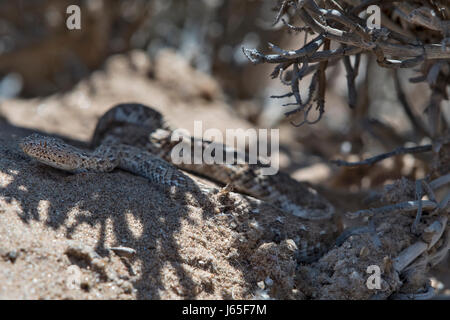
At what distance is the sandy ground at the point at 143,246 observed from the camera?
10.2ft

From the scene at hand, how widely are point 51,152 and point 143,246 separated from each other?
4.19 ft

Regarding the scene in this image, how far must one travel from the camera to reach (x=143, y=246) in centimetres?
353

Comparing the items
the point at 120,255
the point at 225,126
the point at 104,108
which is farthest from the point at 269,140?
the point at 120,255

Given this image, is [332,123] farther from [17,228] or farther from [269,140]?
[17,228]

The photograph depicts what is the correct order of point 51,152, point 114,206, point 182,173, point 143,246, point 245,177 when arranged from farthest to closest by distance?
point 245,177 → point 182,173 → point 51,152 → point 114,206 → point 143,246

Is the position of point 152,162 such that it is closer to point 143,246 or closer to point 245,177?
point 245,177

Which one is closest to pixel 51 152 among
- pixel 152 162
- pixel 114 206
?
pixel 114 206

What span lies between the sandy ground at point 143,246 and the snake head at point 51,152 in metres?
0.11

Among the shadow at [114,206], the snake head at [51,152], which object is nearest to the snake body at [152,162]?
the snake head at [51,152]

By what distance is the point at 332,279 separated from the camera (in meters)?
3.70

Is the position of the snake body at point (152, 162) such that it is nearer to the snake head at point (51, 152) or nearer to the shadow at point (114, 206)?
the snake head at point (51, 152)

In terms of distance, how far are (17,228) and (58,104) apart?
582 cm

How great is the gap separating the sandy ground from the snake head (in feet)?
0.36

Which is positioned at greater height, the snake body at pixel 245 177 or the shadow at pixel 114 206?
the snake body at pixel 245 177
